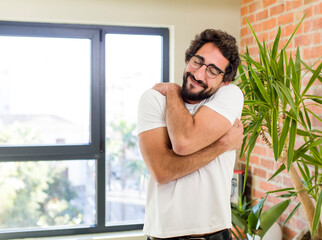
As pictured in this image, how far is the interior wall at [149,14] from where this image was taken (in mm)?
3221

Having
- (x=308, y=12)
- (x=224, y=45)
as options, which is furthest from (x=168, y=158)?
(x=308, y=12)

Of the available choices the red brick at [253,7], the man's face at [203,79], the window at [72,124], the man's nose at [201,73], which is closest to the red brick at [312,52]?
the red brick at [253,7]

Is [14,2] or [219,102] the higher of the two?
[14,2]

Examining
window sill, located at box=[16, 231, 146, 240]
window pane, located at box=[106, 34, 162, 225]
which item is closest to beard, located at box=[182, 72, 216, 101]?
window pane, located at box=[106, 34, 162, 225]

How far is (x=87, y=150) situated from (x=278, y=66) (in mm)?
1847

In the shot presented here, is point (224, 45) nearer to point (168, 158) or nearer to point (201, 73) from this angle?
point (201, 73)

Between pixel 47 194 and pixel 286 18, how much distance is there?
2.31 m

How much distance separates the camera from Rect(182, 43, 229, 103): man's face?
1698mm

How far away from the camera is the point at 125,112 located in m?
3.60

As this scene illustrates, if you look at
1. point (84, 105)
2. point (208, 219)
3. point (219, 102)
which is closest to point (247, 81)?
point (219, 102)

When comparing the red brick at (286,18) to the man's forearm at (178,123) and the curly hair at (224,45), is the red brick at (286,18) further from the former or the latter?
the man's forearm at (178,123)

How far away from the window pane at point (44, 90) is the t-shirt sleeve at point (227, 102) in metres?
2.02

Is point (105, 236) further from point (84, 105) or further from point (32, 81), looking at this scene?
point (32, 81)

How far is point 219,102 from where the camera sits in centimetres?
165
